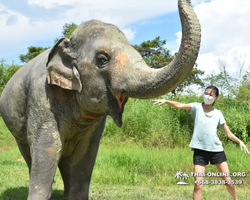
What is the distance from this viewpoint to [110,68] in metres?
2.52

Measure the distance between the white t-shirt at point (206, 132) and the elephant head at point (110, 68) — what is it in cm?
148

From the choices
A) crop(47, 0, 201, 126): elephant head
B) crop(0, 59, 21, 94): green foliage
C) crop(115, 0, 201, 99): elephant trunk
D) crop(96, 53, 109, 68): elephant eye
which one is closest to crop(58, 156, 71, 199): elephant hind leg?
crop(47, 0, 201, 126): elephant head

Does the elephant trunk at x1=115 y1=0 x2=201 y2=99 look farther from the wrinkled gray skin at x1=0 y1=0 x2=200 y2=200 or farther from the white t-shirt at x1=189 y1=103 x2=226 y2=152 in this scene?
the white t-shirt at x1=189 y1=103 x2=226 y2=152

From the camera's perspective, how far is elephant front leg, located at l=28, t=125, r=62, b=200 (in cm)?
280

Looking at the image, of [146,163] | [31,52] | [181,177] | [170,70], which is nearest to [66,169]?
[170,70]

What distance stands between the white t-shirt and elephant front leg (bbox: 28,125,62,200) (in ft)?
5.67

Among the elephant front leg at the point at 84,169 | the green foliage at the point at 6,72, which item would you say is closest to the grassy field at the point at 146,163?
the elephant front leg at the point at 84,169

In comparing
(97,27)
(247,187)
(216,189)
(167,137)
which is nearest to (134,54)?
(97,27)

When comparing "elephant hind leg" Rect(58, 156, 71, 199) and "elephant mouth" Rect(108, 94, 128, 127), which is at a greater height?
"elephant mouth" Rect(108, 94, 128, 127)

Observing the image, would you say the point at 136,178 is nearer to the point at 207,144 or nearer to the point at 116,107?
the point at 207,144

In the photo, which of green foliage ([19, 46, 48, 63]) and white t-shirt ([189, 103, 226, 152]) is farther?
green foliage ([19, 46, 48, 63])

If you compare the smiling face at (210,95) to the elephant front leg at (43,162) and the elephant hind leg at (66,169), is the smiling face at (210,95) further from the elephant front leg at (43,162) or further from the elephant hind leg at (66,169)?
the elephant front leg at (43,162)

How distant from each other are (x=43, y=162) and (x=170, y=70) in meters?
1.39

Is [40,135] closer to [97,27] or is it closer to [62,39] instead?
[62,39]
